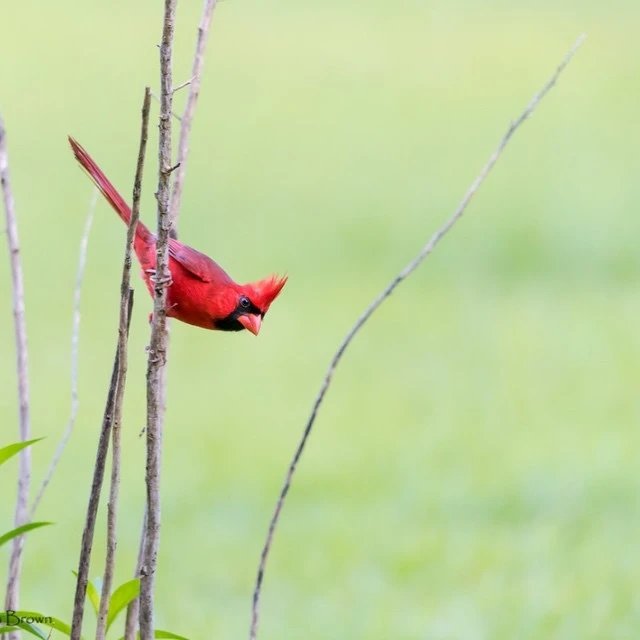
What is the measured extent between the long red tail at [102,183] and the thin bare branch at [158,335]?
0.15 meters

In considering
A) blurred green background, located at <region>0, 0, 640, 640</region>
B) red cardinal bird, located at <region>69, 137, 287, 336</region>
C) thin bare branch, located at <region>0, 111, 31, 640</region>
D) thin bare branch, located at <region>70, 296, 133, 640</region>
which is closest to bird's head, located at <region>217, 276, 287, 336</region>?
red cardinal bird, located at <region>69, 137, 287, 336</region>

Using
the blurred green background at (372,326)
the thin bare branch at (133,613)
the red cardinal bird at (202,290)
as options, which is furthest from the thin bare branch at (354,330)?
the blurred green background at (372,326)

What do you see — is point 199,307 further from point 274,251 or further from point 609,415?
point 274,251

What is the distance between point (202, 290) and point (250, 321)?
74mm

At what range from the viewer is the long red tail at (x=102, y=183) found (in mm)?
1073

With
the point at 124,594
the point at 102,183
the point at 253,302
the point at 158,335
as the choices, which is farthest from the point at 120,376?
the point at 253,302

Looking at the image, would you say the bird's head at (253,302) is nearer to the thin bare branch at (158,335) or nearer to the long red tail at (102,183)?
the long red tail at (102,183)

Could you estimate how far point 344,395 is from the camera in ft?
12.2

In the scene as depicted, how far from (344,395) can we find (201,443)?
1.65 feet

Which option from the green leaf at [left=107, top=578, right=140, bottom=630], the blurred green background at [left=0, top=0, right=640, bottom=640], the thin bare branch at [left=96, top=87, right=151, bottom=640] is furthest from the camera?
the blurred green background at [left=0, top=0, right=640, bottom=640]

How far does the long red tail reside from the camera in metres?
1.07

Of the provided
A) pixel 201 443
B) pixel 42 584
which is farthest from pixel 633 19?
pixel 42 584

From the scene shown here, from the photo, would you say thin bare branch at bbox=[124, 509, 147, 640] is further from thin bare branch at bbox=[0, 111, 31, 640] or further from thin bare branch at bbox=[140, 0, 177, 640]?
thin bare branch at bbox=[0, 111, 31, 640]

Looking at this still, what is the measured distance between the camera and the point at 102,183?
1173 mm
